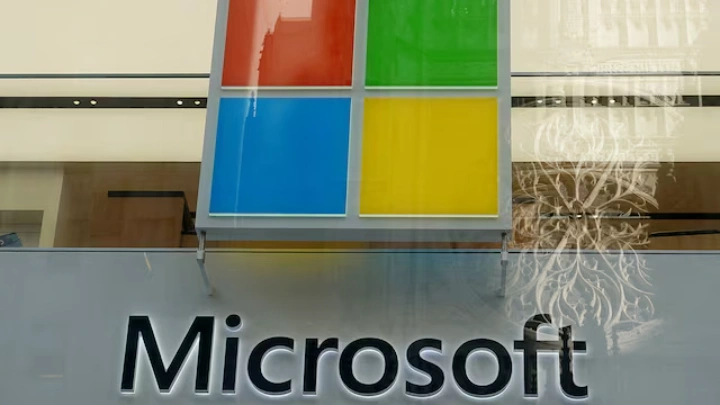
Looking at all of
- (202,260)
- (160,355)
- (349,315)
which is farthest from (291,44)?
(160,355)

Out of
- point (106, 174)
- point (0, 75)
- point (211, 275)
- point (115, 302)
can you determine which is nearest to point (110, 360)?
point (115, 302)

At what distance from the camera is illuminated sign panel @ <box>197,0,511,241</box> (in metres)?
5.07

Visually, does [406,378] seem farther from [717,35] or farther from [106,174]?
[717,35]

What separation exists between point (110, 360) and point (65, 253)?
2.09 feet

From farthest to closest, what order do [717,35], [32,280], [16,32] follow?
[16,32] → [717,35] → [32,280]

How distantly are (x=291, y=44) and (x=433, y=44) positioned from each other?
2.30 feet

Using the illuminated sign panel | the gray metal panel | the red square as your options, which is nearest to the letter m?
the gray metal panel

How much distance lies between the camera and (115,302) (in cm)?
536

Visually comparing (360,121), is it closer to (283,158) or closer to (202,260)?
(283,158)

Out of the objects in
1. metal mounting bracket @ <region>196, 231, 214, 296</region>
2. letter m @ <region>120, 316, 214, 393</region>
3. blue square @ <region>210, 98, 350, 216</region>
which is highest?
blue square @ <region>210, 98, 350, 216</region>

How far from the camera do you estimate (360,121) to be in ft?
17.1

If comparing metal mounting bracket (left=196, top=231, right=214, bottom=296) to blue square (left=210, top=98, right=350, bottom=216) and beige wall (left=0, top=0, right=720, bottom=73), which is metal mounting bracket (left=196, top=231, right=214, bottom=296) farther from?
beige wall (left=0, top=0, right=720, bottom=73)

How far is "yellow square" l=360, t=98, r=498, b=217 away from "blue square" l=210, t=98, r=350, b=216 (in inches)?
5.4

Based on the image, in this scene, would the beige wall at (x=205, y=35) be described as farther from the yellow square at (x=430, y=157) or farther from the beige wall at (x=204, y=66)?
the yellow square at (x=430, y=157)
